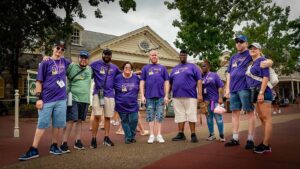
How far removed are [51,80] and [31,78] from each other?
1225cm

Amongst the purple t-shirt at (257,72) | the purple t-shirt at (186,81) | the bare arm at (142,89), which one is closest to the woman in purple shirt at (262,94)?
the purple t-shirt at (257,72)

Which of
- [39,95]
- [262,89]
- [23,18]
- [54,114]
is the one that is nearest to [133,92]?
[54,114]

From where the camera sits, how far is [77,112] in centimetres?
562

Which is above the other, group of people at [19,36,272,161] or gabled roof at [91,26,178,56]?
gabled roof at [91,26,178,56]

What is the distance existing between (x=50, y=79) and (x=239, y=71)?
346 centimetres

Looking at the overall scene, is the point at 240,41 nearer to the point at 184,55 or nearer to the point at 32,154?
the point at 184,55

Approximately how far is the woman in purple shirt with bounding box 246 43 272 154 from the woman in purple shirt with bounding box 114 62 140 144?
8.52ft

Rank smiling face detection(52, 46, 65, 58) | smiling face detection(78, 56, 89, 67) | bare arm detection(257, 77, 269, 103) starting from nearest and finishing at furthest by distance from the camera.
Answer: bare arm detection(257, 77, 269, 103) < smiling face detection(52, 46, 65, 58) < smiling face detection(78, 56, 89, 67)

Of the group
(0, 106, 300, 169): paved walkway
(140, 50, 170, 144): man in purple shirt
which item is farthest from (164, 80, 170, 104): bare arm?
(0, 106, 300, 169): paved walkway

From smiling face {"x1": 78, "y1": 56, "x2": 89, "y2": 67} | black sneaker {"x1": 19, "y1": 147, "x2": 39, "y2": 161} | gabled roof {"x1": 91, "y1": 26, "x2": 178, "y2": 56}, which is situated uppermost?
gabled roof {"x1": 91, "y1": 26, "x2": 178, "y2": 56}

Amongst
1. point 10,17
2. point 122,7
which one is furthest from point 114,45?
point 10,17

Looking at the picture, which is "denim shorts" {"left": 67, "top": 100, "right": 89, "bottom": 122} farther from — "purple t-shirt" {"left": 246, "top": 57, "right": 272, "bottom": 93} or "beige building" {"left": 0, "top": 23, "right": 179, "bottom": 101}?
"beige building" {"left": 0, "top": 23, "right": 179, "bottom": 101}

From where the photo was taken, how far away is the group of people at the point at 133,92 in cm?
505

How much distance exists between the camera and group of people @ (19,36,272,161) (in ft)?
16.6
